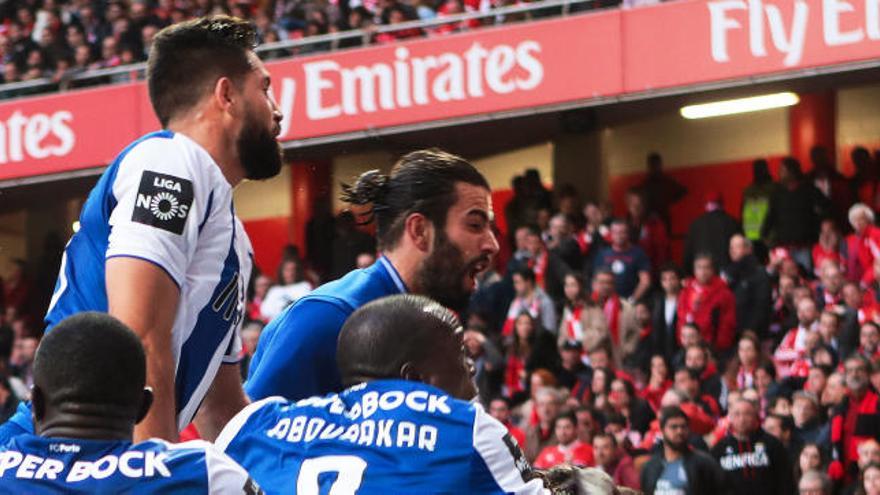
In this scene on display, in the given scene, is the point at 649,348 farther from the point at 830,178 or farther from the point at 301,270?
the point at 301,270

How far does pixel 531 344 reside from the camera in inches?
664

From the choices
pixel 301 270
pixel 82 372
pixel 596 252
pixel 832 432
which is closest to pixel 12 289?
pixel 301 270

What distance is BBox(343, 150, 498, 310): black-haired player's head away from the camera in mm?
5207

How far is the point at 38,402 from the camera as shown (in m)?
3.57

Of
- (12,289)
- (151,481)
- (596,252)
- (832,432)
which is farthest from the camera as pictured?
(12,289)

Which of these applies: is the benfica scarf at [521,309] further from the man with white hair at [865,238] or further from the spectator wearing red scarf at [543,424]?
the man with white hair at [865,238]

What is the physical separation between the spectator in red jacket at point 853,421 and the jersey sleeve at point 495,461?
31.9 ft

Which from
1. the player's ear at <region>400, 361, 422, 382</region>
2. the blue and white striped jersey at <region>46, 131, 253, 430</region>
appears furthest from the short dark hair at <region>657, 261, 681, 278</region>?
the player's ear at <region>400, 361, 422, 382</region>

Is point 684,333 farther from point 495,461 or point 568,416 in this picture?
point 495,461

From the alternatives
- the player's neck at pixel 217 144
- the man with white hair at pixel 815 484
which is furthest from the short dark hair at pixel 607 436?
the player's neck at pixel 217 144

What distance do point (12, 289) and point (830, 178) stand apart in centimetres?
1006

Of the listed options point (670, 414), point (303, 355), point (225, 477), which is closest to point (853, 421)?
point (670, 414)

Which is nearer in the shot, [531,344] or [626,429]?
[626,429]

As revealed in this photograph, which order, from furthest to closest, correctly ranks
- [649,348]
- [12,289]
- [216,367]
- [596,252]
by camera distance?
[12,289] → [596,252] → [649,348] → [216,367]
